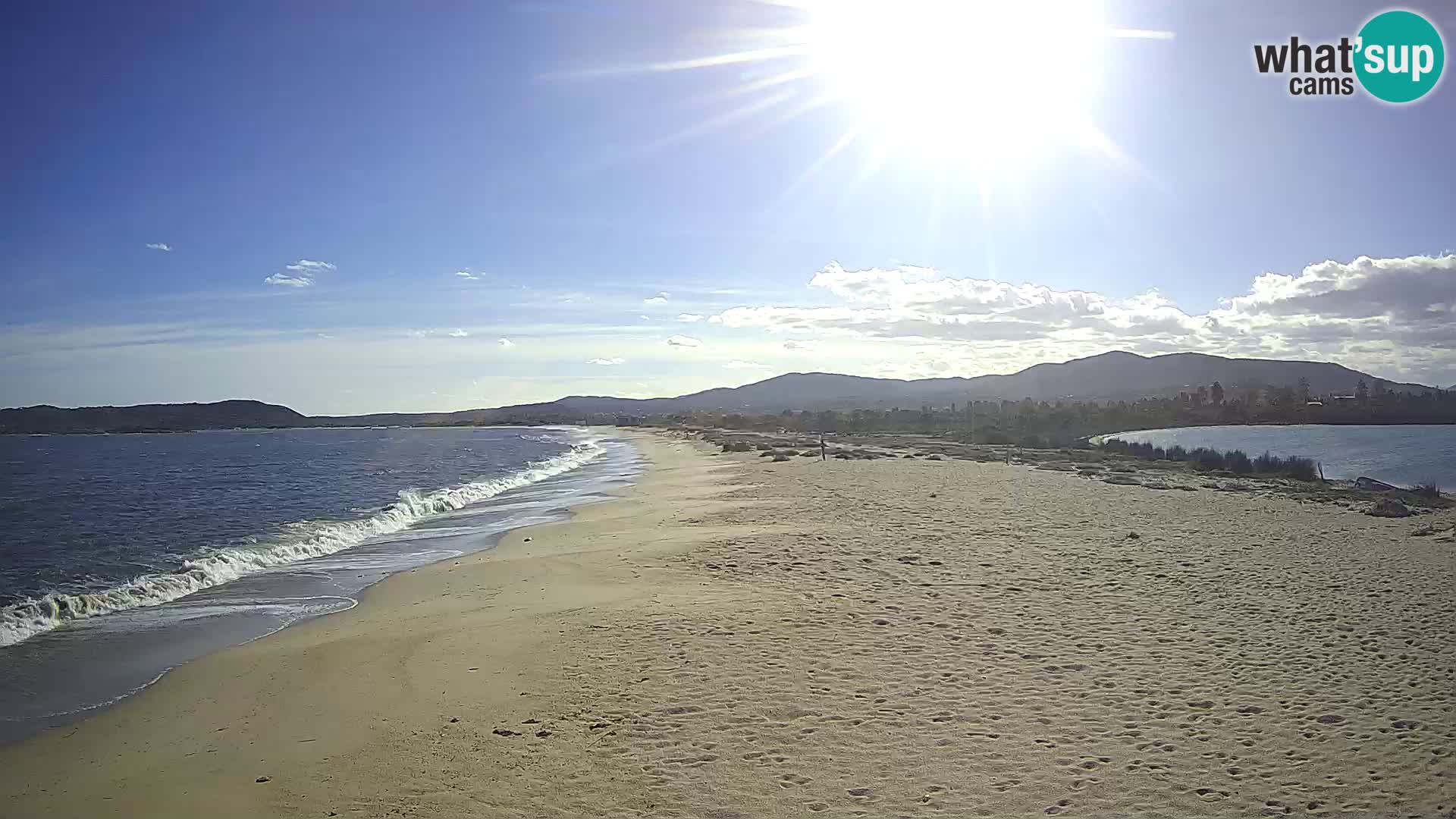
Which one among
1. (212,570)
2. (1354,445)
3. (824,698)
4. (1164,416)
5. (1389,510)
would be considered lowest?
(212,570)

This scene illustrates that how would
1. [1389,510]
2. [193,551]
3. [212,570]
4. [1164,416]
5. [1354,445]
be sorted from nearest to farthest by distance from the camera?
[212,570]
[193,551]
[1389,510]
[1354,445]
[1164,416]

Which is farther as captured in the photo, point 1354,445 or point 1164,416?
point 1164,416

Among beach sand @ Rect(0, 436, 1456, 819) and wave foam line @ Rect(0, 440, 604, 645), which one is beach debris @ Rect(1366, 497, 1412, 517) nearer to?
beach sand @ Rect(0, 436, 1456, 819)

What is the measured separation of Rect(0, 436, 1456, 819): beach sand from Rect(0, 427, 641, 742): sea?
123cm

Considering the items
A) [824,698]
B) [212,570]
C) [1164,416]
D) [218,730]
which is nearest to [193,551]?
[212,570]

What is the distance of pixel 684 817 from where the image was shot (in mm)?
5070

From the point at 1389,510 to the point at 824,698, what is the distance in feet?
66.3

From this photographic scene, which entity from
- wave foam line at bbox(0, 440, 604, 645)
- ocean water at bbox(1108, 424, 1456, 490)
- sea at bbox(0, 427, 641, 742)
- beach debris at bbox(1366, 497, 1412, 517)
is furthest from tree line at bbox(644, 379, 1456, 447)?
wave foam line at bbox(0, 440, 604, 645)

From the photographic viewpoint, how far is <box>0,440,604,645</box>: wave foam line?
12.0 m

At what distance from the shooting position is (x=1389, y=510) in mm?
20078

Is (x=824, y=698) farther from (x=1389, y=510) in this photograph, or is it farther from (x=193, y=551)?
(x=1389, y=510)

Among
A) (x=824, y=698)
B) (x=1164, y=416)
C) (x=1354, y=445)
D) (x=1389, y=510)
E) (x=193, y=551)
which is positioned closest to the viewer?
(x=824, y=698)

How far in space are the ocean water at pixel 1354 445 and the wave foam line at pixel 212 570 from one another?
35375 millimetres

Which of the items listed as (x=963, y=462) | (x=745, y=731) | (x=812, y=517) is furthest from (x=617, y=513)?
(x=963, y=462)
